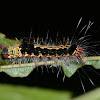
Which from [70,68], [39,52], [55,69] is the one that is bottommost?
[55,69]

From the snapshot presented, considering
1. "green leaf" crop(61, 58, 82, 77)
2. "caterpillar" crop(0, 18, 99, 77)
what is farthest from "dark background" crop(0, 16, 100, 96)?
"green leaf" crop(61, 58, 82, 77)

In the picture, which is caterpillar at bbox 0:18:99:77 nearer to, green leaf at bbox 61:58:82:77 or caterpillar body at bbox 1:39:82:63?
caterpillar body at bbox 1:39:82:63

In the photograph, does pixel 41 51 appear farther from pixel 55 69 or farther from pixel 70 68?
pixel 70 68

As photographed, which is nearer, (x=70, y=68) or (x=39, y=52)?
(x=70, y=68)

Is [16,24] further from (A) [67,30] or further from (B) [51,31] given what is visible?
(A) [67,30]

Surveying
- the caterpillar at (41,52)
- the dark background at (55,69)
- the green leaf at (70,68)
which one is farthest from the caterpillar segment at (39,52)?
the green leaf at (70,68)

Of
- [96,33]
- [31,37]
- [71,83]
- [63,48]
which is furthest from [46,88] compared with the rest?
[96,33]

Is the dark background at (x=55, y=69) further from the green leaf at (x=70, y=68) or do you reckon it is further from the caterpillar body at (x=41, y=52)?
the green leaf at (x=70, y=68)

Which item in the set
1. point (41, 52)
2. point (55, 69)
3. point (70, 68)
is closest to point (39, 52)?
point (41, 52)
